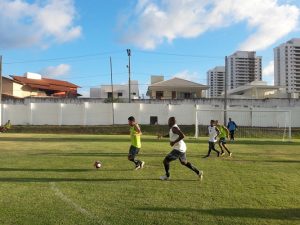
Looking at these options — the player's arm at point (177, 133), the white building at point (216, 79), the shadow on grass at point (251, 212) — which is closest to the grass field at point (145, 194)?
the shadow on grass at point (251, 212)

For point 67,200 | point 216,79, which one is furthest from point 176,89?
point 67,200

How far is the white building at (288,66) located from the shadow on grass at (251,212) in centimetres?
7914

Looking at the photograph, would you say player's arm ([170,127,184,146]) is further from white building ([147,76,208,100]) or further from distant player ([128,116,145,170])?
white building ([147,76,208,100])

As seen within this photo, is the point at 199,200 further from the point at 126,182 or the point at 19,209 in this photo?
the point at 19,209

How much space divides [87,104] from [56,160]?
35454 mm

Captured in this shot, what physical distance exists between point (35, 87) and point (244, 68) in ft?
149

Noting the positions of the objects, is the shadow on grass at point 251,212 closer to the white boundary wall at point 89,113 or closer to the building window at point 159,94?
the white boundary wall at point 89,113

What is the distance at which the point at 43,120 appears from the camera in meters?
50.7

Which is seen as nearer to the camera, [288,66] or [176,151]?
[176,151]

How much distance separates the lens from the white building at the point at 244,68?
293ft

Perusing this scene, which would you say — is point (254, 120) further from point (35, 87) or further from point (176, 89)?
point (35, 87)

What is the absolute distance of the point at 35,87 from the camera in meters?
67.2

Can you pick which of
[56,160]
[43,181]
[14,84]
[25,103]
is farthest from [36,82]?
[43,181]

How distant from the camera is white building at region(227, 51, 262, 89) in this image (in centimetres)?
8938
